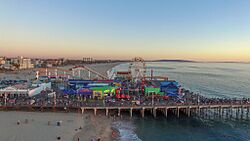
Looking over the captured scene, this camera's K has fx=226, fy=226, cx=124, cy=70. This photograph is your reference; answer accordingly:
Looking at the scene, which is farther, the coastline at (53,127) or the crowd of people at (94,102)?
the crowd of people at (94,102)

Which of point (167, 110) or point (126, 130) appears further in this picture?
point (167, 110)

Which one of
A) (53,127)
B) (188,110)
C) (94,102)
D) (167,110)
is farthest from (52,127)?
(188,110)

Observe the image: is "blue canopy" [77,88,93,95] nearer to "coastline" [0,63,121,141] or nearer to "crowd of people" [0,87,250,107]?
"crowd of people" [0,87,250,107]

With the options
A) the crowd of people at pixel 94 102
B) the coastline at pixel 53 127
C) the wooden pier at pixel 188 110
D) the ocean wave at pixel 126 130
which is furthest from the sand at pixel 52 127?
the wooden pier at pixel 188 110

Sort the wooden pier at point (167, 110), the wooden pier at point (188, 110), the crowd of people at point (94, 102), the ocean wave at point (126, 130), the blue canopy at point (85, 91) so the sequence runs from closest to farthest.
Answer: the ocean wave at point (126, 130) < the wooden pier at point (167, 110) < the crowd of people at point (94, 102) < the wooden pier at point (188, 110) < the blue canopy at point (85, 91)

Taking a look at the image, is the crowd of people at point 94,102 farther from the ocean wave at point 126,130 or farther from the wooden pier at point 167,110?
the ocean wave at point 126,130

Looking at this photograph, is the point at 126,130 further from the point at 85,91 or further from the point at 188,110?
the point at 85,91

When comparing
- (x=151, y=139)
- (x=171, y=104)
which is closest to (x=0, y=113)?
(x=151, y=139)

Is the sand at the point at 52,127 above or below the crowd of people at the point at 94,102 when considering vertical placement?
below

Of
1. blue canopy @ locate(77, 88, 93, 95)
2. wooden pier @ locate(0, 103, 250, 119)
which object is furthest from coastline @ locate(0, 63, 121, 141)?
blue canopy @ locate(77, 88, 93, 95)

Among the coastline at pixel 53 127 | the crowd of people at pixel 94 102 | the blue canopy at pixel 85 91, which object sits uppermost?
the blue canopy at pixel 85 91
